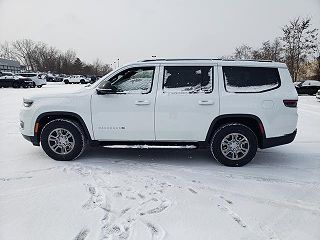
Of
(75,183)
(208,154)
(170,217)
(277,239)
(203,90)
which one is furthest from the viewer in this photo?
(208,154)

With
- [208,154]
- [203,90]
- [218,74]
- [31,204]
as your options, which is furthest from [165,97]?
[31,204]

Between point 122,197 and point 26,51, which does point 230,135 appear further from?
point 26,51

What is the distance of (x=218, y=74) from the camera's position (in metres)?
5.31

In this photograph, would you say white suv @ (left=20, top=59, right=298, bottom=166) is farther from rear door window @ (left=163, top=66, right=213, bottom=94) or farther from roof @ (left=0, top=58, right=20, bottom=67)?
roof @ (left=0, top=58, right=20, bottom=67)

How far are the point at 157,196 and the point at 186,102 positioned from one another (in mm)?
1835

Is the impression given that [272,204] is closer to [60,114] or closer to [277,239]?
[277,239]

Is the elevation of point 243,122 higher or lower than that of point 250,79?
lower

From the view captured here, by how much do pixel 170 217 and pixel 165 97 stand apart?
234 centimetres

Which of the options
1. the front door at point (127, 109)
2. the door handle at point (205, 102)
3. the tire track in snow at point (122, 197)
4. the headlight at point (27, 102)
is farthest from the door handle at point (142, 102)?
the headlight at point (27, 102)

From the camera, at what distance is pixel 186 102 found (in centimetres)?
522

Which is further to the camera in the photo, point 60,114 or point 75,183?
point 60,114

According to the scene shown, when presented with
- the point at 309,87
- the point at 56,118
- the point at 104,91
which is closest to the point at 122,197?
the point at 104,91

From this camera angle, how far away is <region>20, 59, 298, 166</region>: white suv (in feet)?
17.1

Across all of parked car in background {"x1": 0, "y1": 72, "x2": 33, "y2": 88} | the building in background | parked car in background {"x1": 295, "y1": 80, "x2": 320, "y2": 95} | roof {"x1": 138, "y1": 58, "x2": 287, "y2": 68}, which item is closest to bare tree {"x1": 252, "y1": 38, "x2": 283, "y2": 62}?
parked car in background {"x1": 295, "y1": 80, "x2": 320, "y2": 95}
